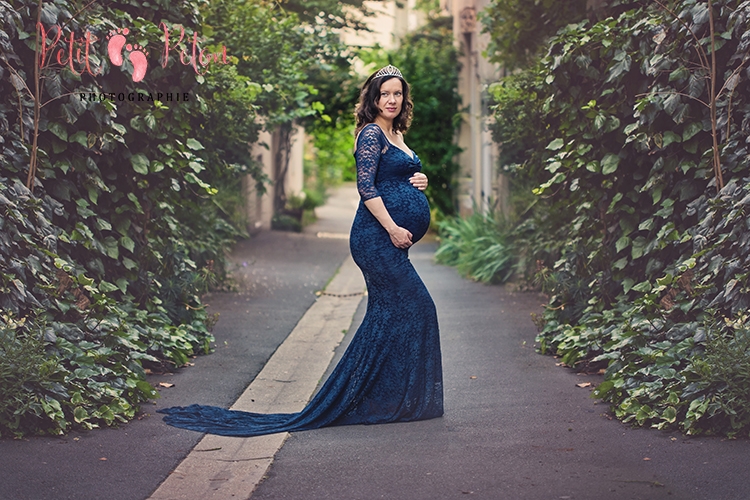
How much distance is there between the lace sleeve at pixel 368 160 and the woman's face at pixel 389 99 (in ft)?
0.45

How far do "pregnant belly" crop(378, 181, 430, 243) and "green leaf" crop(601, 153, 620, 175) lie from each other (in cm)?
152

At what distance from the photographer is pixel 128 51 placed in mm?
6270

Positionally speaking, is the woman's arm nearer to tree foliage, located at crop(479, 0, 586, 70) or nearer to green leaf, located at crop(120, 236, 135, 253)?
green leaf, located at crop(120, 236, 135, 253)

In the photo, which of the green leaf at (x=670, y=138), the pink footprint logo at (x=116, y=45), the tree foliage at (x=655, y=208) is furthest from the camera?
the pink footprint logo at (x=116, y=45)

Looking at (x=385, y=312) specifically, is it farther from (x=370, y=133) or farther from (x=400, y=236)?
(x=370, y=133)

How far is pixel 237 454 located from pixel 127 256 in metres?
2.46

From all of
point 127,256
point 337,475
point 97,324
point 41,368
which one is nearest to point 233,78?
point 127,256

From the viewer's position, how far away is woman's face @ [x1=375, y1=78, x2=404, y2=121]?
551cm

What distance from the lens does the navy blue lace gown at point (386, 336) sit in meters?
5.46

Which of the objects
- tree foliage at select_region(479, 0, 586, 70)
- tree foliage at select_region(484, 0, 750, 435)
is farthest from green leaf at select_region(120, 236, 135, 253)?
tree foliage at select_region(479, 0, 586, 70)

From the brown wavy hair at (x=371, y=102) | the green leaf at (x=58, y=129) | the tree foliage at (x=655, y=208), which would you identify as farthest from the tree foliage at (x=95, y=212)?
the tree foliage at (x=655, y=208)

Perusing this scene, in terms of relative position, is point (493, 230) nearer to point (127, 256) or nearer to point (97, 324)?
point (127, 256)

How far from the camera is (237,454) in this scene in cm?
483

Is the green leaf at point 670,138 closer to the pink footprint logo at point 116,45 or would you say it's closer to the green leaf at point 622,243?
the green leaf at point 622,243
